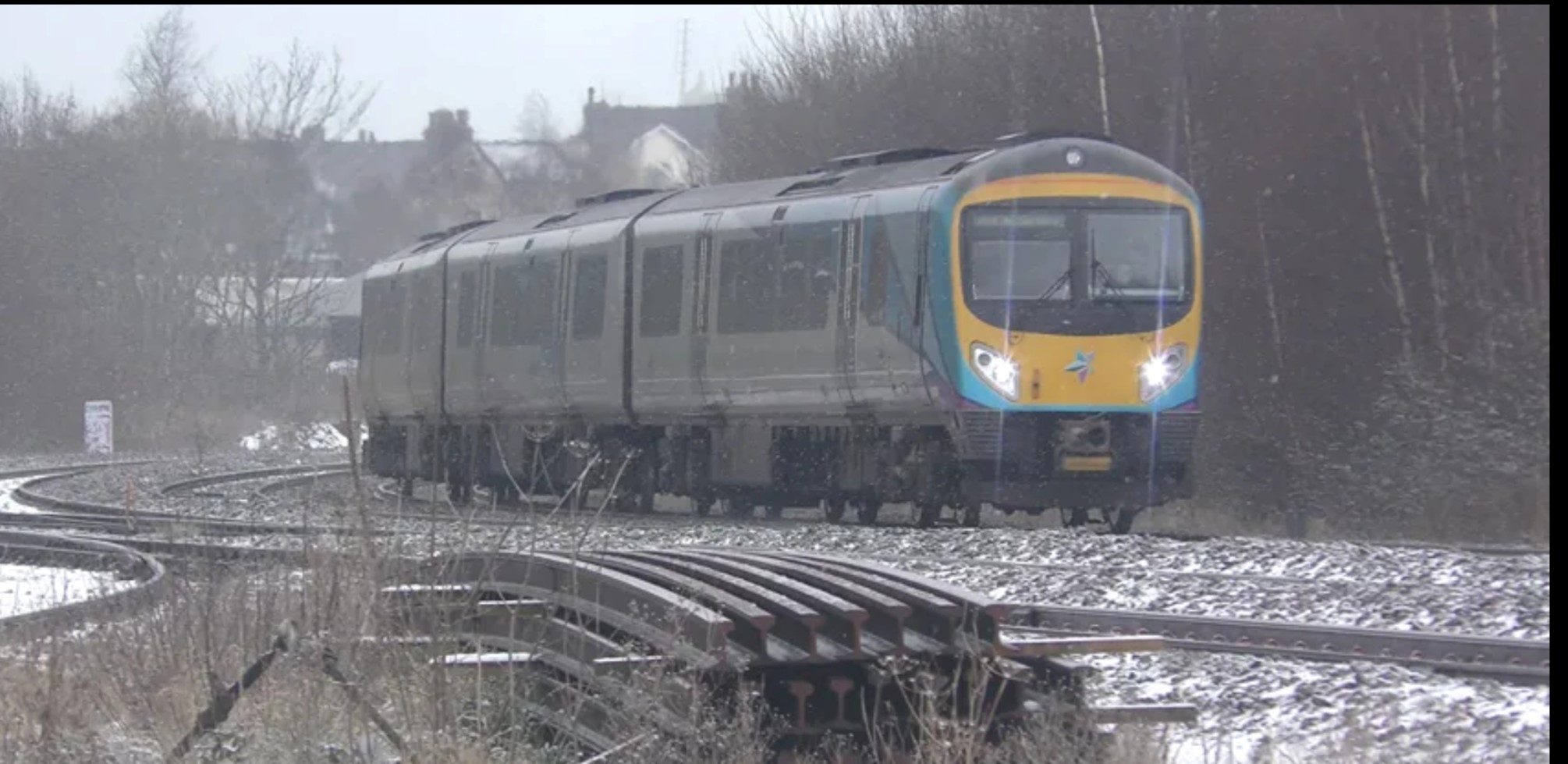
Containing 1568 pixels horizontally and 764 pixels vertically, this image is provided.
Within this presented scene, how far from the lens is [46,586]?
33.9ft

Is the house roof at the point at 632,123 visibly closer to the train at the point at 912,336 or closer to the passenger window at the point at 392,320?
the passenger window at the point at 392,320

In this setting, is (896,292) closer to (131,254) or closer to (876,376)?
(876,376)

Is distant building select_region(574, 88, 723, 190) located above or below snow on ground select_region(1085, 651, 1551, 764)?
above

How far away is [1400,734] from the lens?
21.4ft

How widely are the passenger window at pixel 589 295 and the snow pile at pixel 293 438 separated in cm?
636

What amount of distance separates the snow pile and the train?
23.9 feet

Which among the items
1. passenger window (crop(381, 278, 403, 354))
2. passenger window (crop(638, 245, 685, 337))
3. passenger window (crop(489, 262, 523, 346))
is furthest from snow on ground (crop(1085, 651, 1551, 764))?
passenger window (crop(381, 278, 403, 354))

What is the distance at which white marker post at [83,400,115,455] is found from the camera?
1894cm

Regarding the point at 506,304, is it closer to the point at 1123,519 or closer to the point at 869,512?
the point at 869,512

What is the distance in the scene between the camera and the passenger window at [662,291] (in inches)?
650

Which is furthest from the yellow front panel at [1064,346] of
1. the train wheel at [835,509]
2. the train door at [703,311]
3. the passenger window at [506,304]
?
the passenger window at [506,304]

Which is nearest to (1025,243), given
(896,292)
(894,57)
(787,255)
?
(896,292)

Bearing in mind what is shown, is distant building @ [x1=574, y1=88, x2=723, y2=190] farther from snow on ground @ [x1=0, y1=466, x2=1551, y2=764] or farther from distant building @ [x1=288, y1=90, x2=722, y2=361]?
snow on ground @ [x1=0, y1=466, x2=1551, y2=764]

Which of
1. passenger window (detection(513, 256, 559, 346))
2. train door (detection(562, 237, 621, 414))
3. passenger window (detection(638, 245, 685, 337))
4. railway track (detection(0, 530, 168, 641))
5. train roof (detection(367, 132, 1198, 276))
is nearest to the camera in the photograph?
railway track (detection(0, 530, 168, 641))
